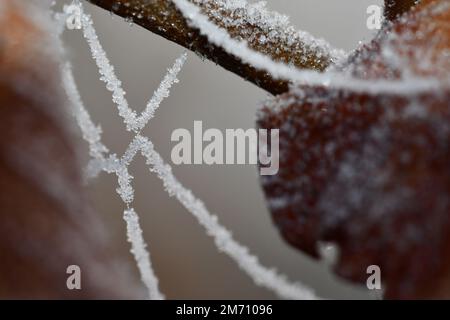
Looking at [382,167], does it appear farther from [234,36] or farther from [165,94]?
[165,94]

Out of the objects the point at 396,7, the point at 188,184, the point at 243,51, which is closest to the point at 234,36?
the point at 243,51

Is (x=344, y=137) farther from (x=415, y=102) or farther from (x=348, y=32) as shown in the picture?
(x=348, y=32)

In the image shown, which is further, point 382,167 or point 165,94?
point 165,94

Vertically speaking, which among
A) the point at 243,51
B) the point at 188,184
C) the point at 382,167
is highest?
the point at 188,184

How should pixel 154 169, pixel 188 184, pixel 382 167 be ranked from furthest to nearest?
pixel 188 184 < pixel 154 169 < pixel 382 167

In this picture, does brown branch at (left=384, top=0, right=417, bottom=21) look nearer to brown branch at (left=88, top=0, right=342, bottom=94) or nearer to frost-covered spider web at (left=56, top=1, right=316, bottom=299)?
brown branch at (left=88, top=0, right=342, bottom=94)

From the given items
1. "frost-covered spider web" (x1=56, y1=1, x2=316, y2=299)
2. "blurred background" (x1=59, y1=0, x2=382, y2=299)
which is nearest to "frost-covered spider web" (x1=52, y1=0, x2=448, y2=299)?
"frost-covered spider web" (x1=56, y1=1, x2=316, y2=299)
